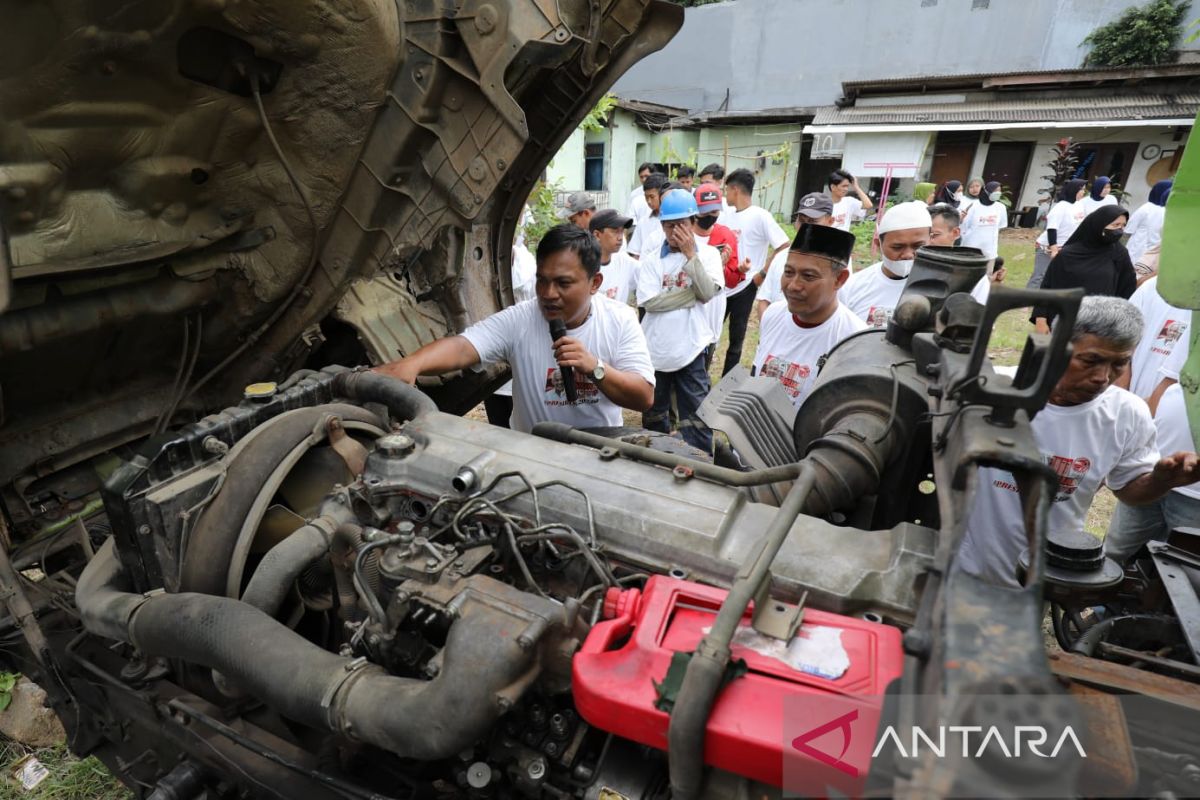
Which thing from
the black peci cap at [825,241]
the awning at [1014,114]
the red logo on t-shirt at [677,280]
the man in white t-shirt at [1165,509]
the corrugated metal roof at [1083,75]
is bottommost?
the man in white t-shirt at [1165,509]

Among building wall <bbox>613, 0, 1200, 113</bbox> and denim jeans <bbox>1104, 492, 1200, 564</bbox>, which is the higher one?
building wall <bbox>613, 0, 1200, 113</bbox>

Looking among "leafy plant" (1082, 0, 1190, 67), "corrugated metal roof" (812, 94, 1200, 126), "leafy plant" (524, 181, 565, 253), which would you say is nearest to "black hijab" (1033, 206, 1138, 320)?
"leafy plant" (524, 181, 565, 253)

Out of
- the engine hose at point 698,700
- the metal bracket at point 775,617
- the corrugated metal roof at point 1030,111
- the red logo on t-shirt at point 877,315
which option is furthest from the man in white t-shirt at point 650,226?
the corrugated metal roof at point 1030,111

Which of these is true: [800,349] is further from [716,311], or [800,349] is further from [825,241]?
[716,311]

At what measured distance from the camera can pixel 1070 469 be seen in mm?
2396

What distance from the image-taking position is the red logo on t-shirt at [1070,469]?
A: 94.1 inches

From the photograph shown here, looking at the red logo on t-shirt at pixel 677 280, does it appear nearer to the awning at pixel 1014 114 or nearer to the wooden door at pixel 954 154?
the awning at pixel 1014 114

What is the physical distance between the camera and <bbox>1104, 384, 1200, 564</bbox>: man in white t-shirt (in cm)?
276

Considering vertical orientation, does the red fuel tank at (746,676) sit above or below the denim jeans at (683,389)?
above

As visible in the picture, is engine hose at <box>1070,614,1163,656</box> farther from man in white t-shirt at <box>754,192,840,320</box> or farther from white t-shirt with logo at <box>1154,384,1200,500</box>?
man in white t-shirt at <box>754,192,840,320</box>

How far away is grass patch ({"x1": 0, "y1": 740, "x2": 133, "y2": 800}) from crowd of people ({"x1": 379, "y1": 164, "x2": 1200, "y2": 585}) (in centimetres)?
192

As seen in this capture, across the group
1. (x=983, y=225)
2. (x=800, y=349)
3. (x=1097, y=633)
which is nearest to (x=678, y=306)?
(x=800, y=349)

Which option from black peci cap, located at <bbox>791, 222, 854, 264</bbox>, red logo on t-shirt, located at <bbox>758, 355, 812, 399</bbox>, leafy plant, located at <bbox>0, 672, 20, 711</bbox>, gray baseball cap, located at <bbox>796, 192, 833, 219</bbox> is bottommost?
leafy plant, located at <bbox>0, 672, 20, 711</bbox>

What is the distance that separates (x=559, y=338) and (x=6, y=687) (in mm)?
2786
